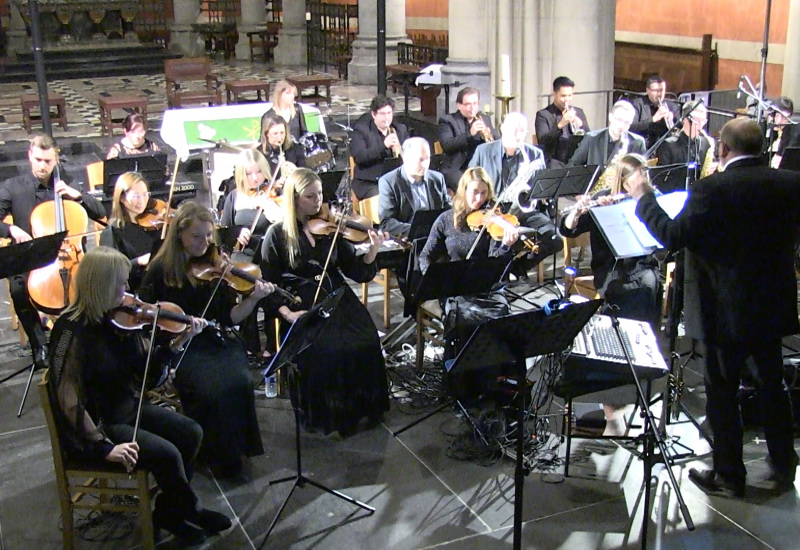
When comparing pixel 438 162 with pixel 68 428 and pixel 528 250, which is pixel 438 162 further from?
pixel 68 428

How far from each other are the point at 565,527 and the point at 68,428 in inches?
84.7

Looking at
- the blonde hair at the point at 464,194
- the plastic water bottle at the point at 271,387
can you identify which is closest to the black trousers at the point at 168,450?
the plastic water bottle at the point at 271,387

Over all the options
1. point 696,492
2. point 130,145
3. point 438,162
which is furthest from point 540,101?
point 696,492

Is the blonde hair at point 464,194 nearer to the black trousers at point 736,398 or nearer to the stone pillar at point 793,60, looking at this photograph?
the black trousers at point 736,398

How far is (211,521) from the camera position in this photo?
159 inches

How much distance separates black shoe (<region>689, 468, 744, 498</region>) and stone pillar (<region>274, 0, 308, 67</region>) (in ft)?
50.3

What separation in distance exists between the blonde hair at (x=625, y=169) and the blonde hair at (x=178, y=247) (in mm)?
2416

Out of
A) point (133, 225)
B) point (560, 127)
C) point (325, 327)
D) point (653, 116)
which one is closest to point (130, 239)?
point (133, 225)

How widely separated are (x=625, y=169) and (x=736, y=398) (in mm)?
1674

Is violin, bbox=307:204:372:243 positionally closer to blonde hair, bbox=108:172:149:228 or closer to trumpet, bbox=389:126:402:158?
blonde hair, bbox=108:172:149:228

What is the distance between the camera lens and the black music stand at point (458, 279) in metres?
4.72

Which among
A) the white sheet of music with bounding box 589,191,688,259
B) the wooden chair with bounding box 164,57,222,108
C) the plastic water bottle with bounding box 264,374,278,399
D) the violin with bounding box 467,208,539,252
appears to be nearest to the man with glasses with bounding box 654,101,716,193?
the white sheet of music with bounding box 589,191,688,259

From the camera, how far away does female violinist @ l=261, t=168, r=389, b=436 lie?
4.88 metres

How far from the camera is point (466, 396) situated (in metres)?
4.96
